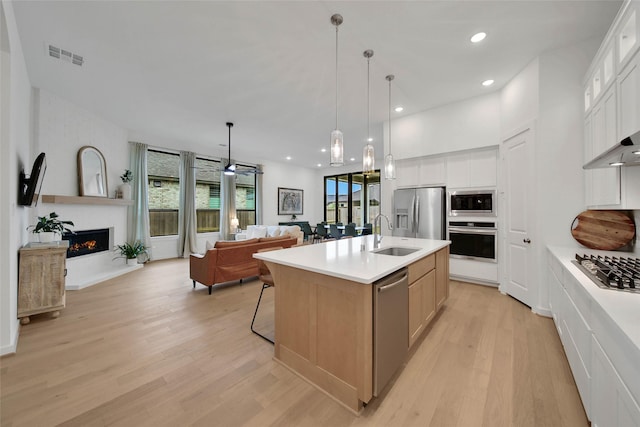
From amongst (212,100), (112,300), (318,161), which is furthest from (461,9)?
(318,161)

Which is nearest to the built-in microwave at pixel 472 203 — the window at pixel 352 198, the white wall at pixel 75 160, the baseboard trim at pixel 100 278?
the window at pixel 352 198

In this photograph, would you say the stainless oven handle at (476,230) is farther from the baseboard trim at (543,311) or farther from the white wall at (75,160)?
the white wall at (75,160)

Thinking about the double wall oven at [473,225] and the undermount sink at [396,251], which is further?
the double wall oven at [473,225]

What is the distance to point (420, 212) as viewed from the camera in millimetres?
4379

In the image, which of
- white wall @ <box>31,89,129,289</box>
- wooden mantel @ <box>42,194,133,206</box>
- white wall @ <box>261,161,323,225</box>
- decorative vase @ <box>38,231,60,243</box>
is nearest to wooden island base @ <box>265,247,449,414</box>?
decorative vase @ <box>38,231,60,243</box>

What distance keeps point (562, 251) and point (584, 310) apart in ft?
4.40

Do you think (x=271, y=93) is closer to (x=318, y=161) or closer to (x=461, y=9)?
(x=461, y=9)

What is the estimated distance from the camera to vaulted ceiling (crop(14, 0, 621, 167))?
2172mm

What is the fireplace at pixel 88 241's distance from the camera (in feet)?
14.0

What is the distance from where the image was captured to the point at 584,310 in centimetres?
145

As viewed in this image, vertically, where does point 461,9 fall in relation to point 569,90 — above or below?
above

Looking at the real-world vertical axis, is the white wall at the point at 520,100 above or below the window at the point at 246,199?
above

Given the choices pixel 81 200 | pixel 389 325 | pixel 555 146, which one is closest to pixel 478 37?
pixel 555 146

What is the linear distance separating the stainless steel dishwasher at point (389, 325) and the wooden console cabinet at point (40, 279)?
3.68 m
